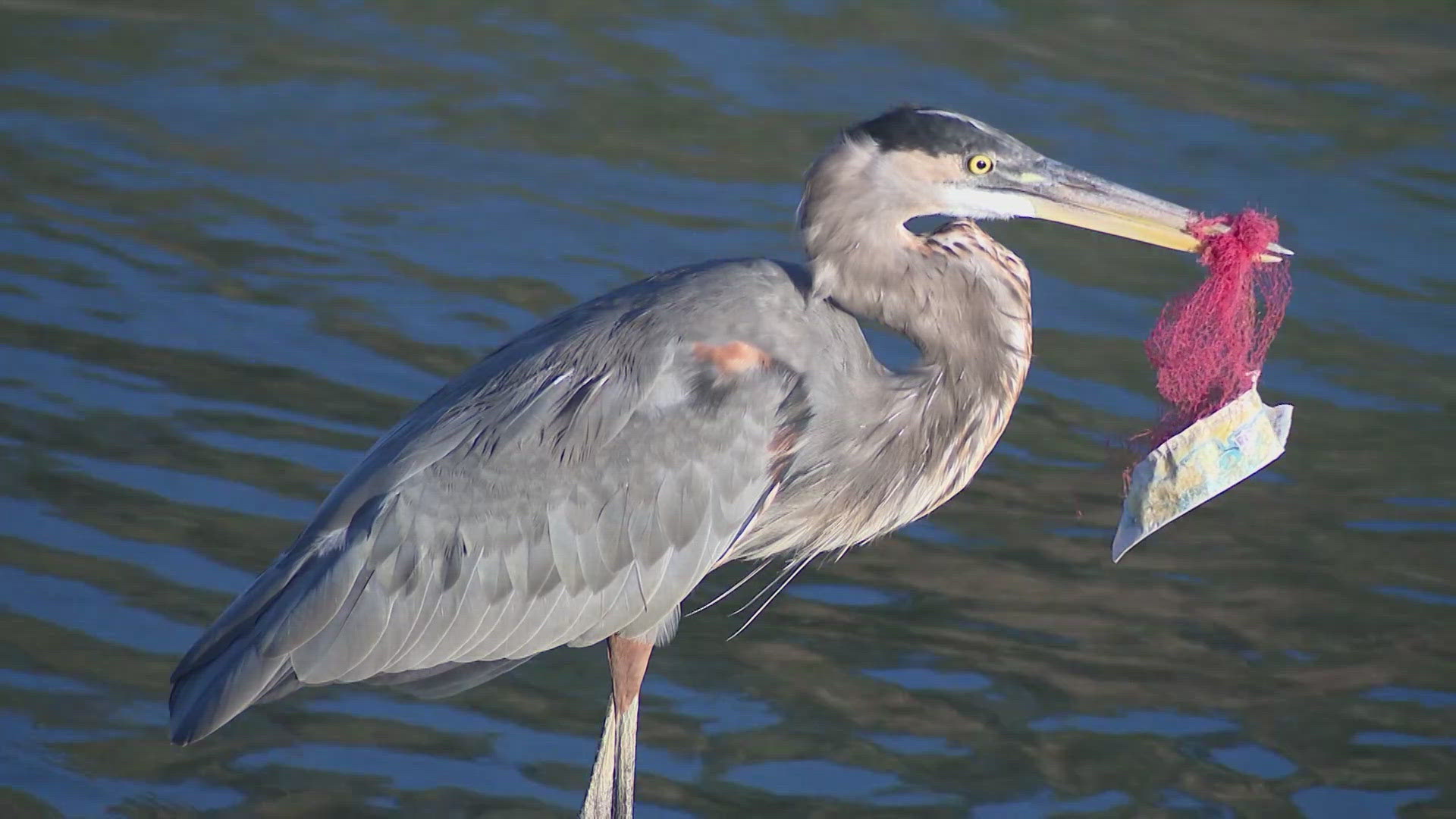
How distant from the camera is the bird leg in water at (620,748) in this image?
5402mm

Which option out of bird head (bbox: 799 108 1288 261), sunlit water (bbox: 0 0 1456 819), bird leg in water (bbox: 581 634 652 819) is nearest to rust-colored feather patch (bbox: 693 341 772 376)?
bird head (bbox: 799 108 1288 261)

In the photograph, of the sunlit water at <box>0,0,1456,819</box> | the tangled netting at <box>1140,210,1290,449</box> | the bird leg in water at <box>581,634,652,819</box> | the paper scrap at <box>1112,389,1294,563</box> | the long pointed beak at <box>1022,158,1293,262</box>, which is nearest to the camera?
the paper scrap at <box>1112,389,1294,563</box>

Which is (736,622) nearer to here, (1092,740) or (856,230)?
(1092,740)

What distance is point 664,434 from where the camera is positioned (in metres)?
5.18

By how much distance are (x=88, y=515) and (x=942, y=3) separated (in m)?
6.97

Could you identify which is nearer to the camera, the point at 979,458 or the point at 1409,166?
the point at 979,458

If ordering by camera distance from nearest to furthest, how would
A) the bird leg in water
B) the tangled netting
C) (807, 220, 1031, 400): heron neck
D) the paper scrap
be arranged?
the paper scrap, the tangled netting, (807, 220, 1031, 400): heron neck, the bird leg in water

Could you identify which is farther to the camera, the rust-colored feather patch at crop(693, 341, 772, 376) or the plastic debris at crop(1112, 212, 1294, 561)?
the rust-colored feather patch at crop(693, 341, 772, 376)

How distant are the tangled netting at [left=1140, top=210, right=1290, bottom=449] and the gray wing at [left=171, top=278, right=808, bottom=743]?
982 millimetres

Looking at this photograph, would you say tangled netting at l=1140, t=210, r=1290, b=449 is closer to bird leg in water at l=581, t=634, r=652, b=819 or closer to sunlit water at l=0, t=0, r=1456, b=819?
sunlit water at l=0, t=0, r=1456, b=819

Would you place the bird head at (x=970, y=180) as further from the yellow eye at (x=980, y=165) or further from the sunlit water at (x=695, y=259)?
the sunlit water at (x=695, y=259)

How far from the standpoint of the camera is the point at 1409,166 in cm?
1048

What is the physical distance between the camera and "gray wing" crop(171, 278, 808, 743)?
5.14 metres

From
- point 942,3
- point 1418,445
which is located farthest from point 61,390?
point 942,3
